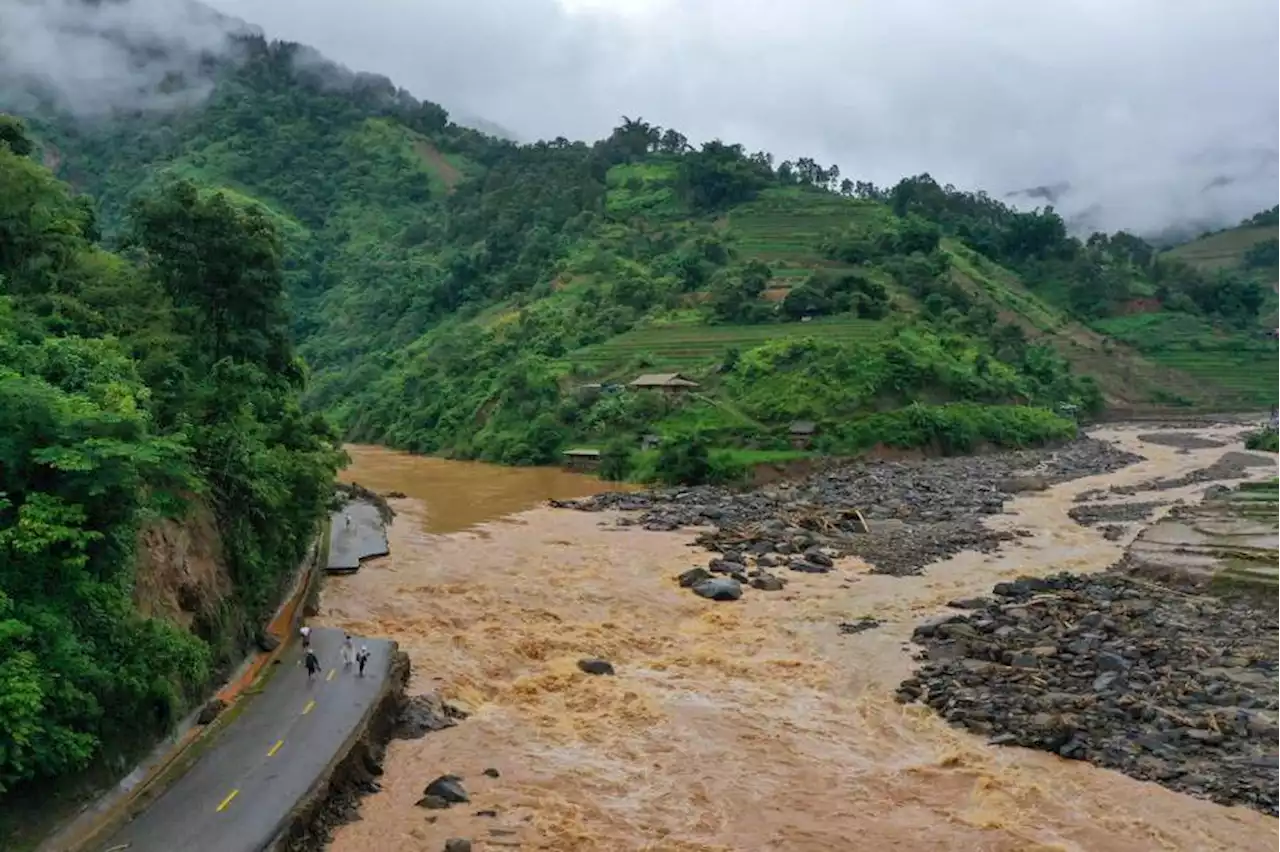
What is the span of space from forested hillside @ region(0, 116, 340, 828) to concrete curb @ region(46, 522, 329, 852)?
40cm

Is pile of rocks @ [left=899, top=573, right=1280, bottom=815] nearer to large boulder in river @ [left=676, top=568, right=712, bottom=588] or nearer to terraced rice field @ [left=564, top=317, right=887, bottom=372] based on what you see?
large boulder in river @ [left=676, top=568, right=712, bottom=588]

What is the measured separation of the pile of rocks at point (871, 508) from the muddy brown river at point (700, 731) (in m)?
2.28

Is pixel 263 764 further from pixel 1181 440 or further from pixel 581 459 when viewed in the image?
pixel 1181 440

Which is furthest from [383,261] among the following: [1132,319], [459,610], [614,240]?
[459,610]

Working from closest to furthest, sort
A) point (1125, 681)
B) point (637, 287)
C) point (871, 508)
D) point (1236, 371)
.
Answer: point (1125, 681)
point (871, 508)
point (637, 287)
point (1236, 371)

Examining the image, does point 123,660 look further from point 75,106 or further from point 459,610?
point 75,106

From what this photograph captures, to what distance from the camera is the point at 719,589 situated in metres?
29.5

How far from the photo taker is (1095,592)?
28359 mm

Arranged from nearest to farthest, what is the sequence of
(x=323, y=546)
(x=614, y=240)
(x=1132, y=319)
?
(x=323, y=546) → (x=614, y=240) → (x=1132, y=319)

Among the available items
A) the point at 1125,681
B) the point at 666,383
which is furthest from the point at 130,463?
the point at 666,383

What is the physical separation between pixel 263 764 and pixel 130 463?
5.25m

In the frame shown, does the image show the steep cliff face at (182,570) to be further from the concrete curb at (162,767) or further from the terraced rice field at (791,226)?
the terraced rice field at (791,226)

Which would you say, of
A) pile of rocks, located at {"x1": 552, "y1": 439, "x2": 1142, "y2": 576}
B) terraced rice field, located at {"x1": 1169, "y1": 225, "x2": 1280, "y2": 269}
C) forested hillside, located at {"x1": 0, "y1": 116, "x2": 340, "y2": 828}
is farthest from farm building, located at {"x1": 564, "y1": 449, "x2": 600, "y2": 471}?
terraced rice field, located at {"x1": 1169, "y1": 225, "x2": 1280, "y2": 269}

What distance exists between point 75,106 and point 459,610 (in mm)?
151245
